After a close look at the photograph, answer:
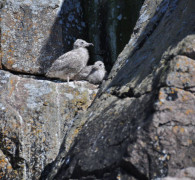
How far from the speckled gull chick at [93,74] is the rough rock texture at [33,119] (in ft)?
0.83

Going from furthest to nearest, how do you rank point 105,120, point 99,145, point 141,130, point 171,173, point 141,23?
1. point 141,23
2. point 105,120
3. point 99,145
4. point 141,130
5. point 171,173

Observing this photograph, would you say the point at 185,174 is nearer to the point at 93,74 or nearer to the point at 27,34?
the point at 93,74

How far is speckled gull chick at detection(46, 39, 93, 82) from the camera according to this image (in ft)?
15.7

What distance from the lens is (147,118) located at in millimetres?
2328

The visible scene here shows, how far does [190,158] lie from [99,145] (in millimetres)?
691

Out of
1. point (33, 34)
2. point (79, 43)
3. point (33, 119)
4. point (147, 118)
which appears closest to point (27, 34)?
point (33, 34)

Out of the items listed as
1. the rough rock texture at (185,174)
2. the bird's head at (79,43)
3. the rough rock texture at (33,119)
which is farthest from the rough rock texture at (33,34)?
the rough rock texture at (185,174)

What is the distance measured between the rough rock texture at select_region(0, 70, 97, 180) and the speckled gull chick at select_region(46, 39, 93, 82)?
1.02 ft

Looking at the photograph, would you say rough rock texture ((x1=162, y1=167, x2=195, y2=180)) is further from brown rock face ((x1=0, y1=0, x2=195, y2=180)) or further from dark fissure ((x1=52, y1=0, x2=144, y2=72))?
dark fissure ((x1=52, y1=0, x2=144, y2=72))

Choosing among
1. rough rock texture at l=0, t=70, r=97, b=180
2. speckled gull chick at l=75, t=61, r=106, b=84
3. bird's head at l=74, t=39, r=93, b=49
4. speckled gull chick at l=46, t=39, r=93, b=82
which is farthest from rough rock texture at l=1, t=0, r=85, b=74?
rough rock texture at l=0, t=70, r=97, b=180

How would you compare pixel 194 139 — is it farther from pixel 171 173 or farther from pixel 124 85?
pixel 124 85

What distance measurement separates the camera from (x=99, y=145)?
257cm

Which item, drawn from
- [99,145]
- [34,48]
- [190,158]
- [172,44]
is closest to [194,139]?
[190,158]

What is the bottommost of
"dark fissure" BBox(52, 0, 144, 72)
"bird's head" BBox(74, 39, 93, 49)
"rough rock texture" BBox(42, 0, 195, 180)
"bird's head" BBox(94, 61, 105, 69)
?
"rough rock texture" BBox(42, 0, 195, 180)
